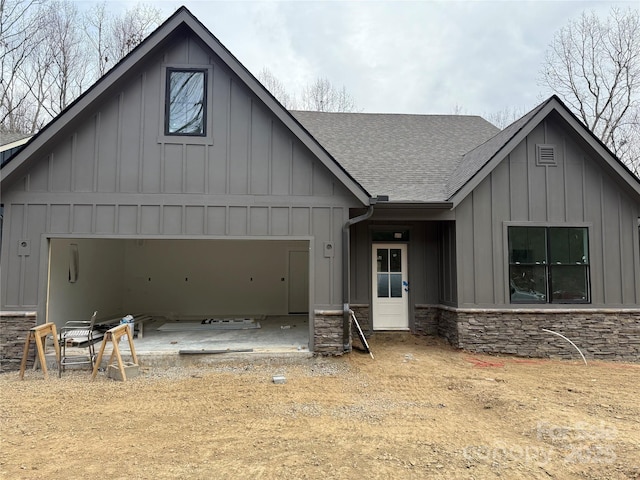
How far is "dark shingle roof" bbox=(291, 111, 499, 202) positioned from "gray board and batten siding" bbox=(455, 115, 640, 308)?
1.01 meters

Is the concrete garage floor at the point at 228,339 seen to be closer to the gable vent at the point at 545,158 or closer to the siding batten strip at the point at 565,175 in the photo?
the siding batten strip at the point at 565,175

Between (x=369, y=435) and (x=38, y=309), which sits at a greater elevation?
(x=38, y=309)

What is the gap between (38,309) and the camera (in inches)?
257

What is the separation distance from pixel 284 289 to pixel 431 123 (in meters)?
6.76

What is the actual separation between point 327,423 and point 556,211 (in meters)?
6.41

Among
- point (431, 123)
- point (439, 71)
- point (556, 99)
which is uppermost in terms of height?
point (439, 71)

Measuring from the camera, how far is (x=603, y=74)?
19.0 metres

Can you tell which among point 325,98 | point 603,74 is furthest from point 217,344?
point 603,74

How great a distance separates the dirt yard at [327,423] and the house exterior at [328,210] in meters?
1.28

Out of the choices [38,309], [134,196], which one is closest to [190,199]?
[134,196]

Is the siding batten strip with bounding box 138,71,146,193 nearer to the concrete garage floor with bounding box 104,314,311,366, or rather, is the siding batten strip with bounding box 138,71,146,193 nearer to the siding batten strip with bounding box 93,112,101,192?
the siding batten strip with bounding box 93,112,101,192

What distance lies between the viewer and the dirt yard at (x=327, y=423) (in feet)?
11.1

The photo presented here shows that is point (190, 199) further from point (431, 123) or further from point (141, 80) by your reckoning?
point (431, 123)

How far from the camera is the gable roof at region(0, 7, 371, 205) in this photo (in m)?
6.39
